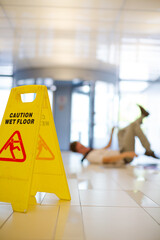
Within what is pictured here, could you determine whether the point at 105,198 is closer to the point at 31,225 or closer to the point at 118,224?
the point at 118,224

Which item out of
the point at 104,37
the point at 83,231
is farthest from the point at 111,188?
the point at 104,37

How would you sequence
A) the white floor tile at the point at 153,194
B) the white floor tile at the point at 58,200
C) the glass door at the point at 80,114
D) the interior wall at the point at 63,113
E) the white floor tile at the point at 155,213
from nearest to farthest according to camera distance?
the white floor tile at the point at 155,213, the white floor tile at the point at 58,200, the white floor tile at the point at 153,194, the glass door at the point at 80,114, the interior wall at the point at 63,113

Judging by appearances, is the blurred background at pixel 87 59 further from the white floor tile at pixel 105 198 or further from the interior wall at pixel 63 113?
the white floor tile at pixel 105 198

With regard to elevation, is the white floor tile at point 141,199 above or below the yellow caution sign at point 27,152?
below

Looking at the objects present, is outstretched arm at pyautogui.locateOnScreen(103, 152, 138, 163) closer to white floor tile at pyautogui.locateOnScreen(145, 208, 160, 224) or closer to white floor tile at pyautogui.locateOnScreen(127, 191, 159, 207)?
white floor tile at pyautogui.locateOnScreen(127, 191, 159, 207)

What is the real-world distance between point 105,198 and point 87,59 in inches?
204

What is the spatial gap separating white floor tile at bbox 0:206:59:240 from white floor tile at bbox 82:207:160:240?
0.21 m

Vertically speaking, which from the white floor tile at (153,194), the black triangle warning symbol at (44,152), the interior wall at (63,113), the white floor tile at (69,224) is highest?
the black triangle warning symbol at (44,152)

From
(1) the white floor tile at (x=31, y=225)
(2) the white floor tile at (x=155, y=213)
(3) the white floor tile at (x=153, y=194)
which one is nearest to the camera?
(1) the white floor tile at (x=31, y=225)

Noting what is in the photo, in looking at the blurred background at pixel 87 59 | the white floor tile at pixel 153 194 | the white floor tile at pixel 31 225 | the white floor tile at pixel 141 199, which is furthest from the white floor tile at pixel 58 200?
the blurred background at pixel 87 59

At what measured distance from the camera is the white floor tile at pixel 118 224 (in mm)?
1143

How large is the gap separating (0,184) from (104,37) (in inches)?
160

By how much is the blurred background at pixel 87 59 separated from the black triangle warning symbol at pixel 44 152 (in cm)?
258

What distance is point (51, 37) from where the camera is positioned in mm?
4797
